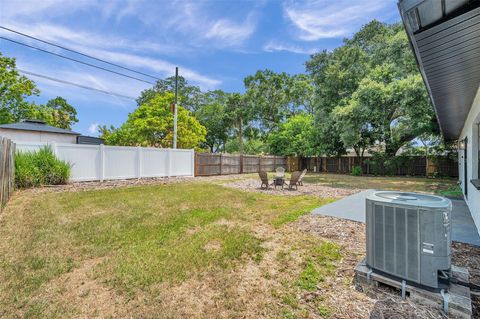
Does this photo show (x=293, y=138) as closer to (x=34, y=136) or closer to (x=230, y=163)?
(x=230, y=163)

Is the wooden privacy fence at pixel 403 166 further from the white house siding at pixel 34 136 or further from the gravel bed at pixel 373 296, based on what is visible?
the white house siding at pixel 34 136

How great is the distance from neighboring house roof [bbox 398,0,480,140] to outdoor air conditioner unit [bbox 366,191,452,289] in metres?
1.75

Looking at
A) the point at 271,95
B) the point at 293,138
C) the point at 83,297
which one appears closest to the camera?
the point at 83,297

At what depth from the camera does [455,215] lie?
546 cm

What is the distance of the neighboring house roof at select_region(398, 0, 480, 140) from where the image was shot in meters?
2.00

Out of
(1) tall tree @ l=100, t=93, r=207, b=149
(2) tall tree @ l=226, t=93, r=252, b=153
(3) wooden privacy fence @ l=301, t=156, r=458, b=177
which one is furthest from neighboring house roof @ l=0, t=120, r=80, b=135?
(3) wooden privacy fence @ l=301, t=156, r=458, b=177

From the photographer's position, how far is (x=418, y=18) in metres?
2.15

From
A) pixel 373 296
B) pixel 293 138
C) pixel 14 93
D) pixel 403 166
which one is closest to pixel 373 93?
Answer: pixel 403 166

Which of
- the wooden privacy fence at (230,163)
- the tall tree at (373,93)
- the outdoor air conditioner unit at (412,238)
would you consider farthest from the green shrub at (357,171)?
the outdoor air conditioner unit at (412,238)

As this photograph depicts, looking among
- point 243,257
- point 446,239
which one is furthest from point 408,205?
point 243,257

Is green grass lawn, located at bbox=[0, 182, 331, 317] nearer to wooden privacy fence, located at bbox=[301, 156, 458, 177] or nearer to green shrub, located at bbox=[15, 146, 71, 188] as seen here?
green shrub, located at bbox=[15, 146, 71, 188]

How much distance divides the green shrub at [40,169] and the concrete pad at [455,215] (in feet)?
32.2

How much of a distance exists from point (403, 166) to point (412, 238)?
19.6 meters

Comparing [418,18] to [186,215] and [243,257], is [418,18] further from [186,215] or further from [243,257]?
[186,215]
